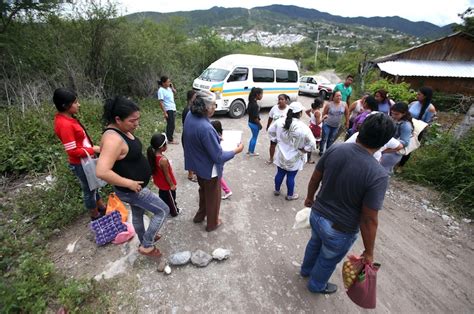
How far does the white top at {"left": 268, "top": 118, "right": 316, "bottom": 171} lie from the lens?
339 centimetres


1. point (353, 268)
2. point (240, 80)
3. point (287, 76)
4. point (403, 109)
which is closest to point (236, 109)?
point (240, 80)

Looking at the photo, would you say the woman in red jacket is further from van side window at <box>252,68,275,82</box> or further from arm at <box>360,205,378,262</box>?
van side window at <box>252,68,275,82</box>

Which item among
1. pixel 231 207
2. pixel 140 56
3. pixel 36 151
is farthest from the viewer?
pixel 140 56

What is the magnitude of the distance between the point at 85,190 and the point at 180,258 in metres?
1.42

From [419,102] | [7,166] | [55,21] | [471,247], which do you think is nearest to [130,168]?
[7,166]

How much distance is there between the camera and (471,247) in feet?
10.6

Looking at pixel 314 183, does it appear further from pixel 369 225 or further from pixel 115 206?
pixel 115 206

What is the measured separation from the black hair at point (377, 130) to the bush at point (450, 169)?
3786 millimetres

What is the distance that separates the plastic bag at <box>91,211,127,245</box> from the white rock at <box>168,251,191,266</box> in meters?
0.77

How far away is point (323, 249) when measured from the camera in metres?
2.05

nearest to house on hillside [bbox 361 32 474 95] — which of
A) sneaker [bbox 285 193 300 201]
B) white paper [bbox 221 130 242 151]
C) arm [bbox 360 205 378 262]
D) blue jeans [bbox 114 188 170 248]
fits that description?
sneaker [bbox 285 193 300 201]

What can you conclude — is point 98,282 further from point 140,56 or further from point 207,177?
point 140,56

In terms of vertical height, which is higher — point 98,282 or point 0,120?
point 0,120

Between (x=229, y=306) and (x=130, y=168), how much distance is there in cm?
162
